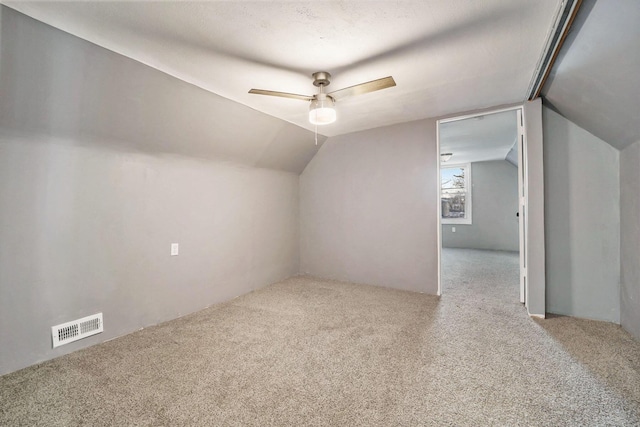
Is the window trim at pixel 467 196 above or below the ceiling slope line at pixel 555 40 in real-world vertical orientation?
below

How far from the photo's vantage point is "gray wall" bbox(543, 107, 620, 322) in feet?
8.36

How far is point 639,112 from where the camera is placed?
1854 millimetres

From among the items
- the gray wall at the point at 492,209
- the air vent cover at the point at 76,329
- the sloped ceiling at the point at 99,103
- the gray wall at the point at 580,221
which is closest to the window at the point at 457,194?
the gray wall at the point at 492,209

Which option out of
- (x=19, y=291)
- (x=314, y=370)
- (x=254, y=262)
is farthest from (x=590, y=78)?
(x=19, y=291)

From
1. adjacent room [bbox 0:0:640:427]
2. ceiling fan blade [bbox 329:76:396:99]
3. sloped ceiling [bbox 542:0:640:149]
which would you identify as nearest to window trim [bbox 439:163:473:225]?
adjacent room [bbox 0:0:640:427]

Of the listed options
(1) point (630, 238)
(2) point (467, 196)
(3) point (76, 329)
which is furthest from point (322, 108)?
(2) point (467, 196)

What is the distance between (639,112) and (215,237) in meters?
3.74

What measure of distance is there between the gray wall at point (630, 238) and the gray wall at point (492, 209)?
4.42m

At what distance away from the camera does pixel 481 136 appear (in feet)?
15.4

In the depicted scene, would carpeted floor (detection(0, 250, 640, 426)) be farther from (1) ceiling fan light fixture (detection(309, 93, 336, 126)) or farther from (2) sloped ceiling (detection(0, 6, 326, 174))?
(1) ceiling fan light fixture (detection(309, 93, 336, 126))

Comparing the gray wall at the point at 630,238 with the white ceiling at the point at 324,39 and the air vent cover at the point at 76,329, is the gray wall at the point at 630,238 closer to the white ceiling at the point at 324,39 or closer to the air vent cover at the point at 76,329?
the white ceiling at the point at 324,39

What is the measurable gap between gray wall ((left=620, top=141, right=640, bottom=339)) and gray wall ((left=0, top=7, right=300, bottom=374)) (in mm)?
3380

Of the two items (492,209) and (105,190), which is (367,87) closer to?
(105,190)

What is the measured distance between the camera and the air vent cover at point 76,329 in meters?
1.97
